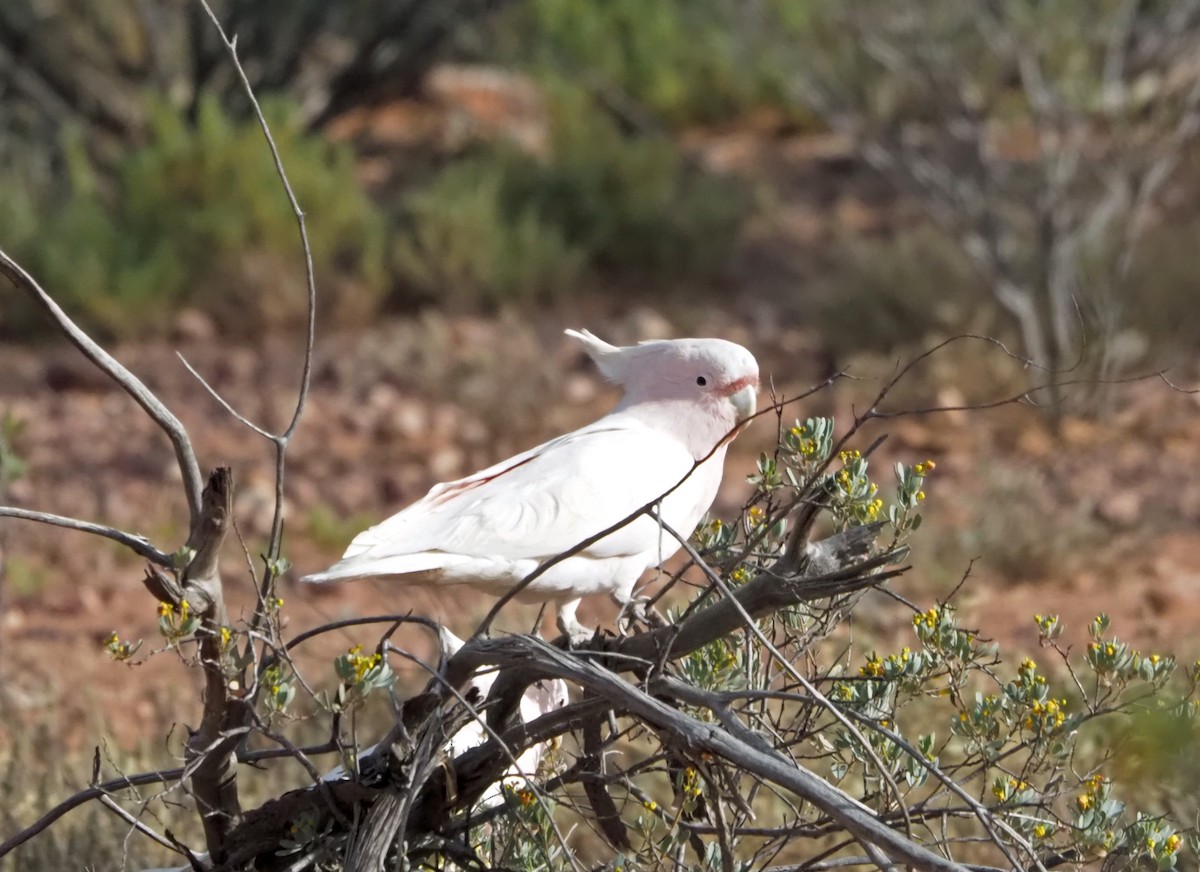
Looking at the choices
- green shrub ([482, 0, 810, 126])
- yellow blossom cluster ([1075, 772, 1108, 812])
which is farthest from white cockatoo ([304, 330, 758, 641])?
green shrub ([482, 0, 810, 126])

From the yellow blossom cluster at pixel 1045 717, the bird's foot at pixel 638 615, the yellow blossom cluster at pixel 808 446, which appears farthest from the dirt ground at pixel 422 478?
the yellow blossom cluster at pixel 808 446

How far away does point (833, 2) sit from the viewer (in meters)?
7.48

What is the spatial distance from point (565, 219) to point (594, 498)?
684cm

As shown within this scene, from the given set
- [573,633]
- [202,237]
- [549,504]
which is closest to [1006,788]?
[573,633]

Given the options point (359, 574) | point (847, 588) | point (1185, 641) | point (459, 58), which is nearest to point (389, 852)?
point (359, 574)

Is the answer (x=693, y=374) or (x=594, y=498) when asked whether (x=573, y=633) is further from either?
(x=693, y=374)

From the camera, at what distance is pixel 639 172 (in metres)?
9.47

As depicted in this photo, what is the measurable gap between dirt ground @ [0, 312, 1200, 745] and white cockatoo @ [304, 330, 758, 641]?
1.52 meters

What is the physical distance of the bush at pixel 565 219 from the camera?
872cm

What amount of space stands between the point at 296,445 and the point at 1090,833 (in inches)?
210

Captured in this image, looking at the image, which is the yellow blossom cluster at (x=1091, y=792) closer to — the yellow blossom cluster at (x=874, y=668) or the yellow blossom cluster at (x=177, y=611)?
the yellow blossom cluster at (x=874, y=668)

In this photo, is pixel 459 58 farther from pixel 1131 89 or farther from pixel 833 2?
pixel 1131 89

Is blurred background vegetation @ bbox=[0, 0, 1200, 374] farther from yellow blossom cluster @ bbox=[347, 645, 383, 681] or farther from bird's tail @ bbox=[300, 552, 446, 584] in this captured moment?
yellow blossom cluster @ bbox=[347, 645, 383, 681]

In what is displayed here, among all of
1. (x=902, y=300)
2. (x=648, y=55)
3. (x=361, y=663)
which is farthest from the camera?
(x=648, y=55)
